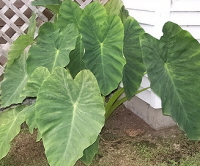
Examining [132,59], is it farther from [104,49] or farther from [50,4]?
[50,4]

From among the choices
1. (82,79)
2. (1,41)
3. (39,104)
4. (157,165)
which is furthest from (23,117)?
(1,41)

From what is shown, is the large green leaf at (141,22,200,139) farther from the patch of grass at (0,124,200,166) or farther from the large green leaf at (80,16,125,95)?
the patch of grass at (0,124,200,166)

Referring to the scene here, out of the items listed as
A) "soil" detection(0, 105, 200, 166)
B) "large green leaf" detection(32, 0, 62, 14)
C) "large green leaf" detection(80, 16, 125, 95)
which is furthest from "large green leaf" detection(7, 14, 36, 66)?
"soil" detection(0, 105, 200, 166)

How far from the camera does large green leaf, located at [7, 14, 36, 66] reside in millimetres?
2213

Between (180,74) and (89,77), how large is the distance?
510 millimetres

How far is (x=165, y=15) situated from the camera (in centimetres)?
227

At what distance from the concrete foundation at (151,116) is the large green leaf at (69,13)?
90 centimetres

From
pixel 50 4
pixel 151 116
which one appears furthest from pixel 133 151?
pixel 50 4

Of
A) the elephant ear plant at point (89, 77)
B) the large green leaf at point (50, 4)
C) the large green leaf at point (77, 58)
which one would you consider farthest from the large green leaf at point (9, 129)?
the large green leaf at point (50, 4)

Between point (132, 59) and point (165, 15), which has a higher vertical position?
point (165, 15)

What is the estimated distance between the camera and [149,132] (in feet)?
8.24

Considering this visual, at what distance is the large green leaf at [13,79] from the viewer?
224 centimetres

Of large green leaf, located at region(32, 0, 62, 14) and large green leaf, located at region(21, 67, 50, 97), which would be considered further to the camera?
large green leaf, located at region(32, 0, 62, 14)

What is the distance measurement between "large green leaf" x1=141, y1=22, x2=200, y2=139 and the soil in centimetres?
41
